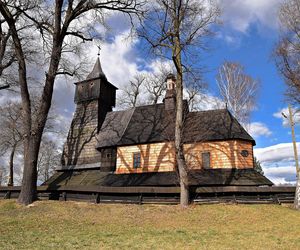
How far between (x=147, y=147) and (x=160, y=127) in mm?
2096

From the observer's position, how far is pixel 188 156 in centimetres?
2106

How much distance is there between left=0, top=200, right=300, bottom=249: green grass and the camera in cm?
842

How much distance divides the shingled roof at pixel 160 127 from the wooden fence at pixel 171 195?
4922 mm

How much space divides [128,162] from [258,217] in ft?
38.0

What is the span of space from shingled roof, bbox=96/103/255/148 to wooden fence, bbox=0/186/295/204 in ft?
16.1

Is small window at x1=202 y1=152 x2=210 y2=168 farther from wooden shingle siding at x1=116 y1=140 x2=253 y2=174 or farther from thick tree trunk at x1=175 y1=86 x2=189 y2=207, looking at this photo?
thick tree trunk at x1=175 y1=86 x2=189 y2=207

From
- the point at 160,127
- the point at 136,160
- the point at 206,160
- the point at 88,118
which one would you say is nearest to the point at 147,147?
the point at 136,160

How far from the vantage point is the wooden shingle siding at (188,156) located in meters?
20.1

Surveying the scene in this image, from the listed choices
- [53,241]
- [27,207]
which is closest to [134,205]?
[27,207]

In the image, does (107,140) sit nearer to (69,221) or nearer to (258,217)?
(69,221)

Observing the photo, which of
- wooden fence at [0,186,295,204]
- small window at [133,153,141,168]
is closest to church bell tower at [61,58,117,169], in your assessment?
small window at [133,153,141,168]

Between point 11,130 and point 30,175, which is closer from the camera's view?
point 30,175

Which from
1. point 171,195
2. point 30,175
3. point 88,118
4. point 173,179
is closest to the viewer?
point 30,175

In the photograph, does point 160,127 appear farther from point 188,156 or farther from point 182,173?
point 182,173
